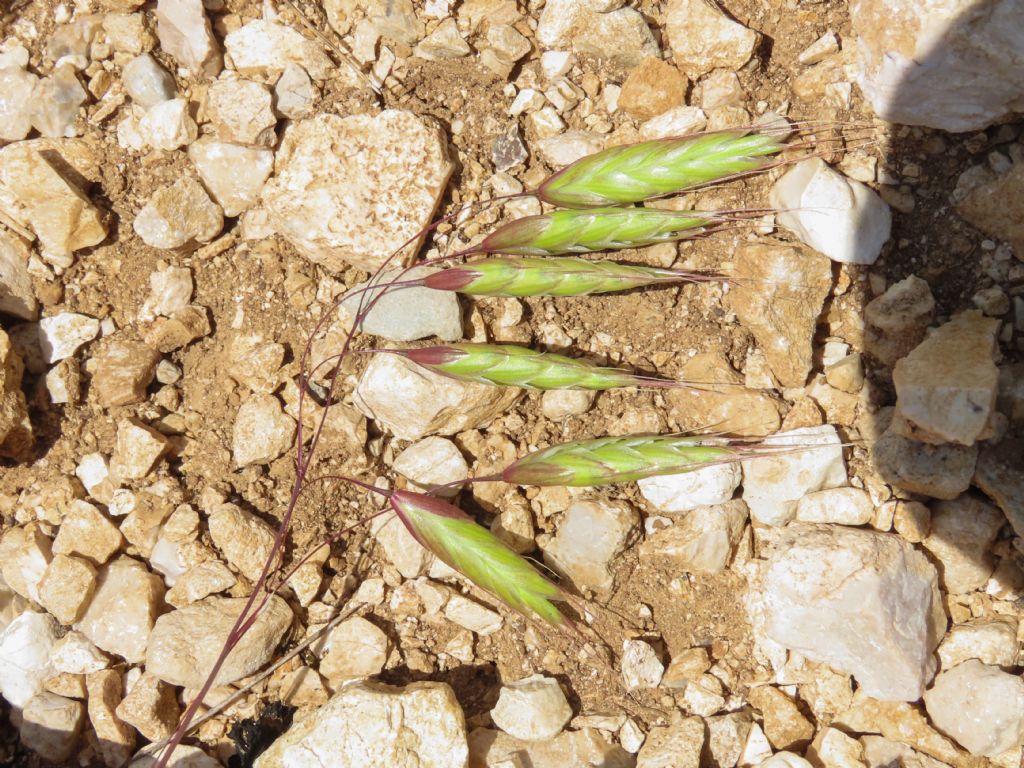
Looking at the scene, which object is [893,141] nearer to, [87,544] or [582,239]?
[582,239]

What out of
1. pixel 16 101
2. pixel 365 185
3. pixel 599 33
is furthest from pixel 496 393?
pixel 16 101

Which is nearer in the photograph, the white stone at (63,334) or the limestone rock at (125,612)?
the limestone rock at (125,612)

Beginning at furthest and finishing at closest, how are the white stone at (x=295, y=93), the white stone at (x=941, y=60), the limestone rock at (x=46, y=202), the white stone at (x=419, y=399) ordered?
the white stone at (x=295, y=93) → the limestone rock at (x=46, y=202) → the white stone at (x=419, y=399) → the white stone at (x=941, y=60)

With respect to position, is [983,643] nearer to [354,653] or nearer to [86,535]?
[354,653]

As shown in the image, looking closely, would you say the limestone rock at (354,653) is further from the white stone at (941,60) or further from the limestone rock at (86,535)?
the white stone at (941,60)

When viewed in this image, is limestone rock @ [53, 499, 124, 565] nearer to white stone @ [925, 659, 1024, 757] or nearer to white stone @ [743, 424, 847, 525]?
white stone @ [743, 424, 847, 525]

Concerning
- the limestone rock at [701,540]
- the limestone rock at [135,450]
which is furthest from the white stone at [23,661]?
the limestone rock at [701,540]
